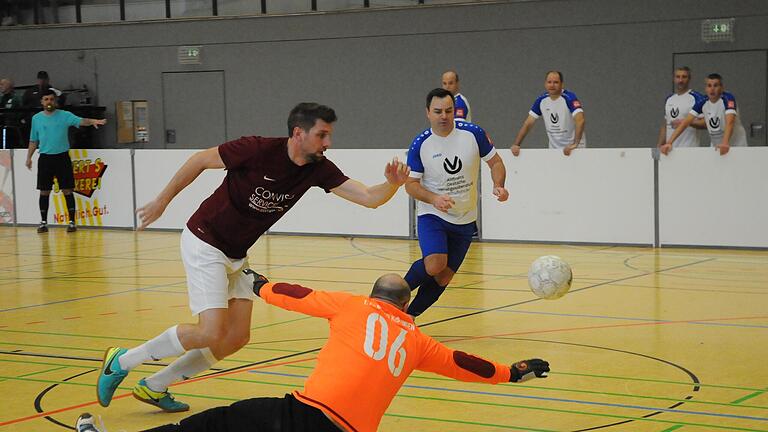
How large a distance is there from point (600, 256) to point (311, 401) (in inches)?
416

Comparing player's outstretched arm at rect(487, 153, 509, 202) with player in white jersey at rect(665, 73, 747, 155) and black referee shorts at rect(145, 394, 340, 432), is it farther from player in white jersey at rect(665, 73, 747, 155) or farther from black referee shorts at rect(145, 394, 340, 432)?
player in white jersey at rect(665, 73, 747, 155)

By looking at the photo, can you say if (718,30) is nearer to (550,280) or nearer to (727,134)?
(727,134)

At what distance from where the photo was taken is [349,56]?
23.8 m

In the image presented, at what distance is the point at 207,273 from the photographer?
6547mm

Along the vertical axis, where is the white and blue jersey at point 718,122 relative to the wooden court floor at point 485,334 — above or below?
above

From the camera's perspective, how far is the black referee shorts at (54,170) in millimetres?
19094

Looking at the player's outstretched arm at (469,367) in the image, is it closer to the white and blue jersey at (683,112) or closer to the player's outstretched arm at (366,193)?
the player's outstretched arm at (366,193)

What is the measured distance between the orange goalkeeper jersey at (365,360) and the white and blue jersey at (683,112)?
12430 mm

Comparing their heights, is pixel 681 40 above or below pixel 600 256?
above

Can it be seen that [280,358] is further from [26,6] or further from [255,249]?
[26,6]

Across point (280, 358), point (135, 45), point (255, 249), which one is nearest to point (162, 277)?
point (255, 249)

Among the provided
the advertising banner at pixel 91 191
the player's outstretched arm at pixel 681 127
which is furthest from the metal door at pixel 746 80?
the advertising banner at pixel 91 191

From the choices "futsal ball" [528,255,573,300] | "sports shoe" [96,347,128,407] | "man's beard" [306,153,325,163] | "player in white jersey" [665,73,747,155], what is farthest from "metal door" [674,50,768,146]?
"sports shoe" [96,347,128,407]

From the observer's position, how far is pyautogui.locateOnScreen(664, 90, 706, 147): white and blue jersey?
16.6 meters
